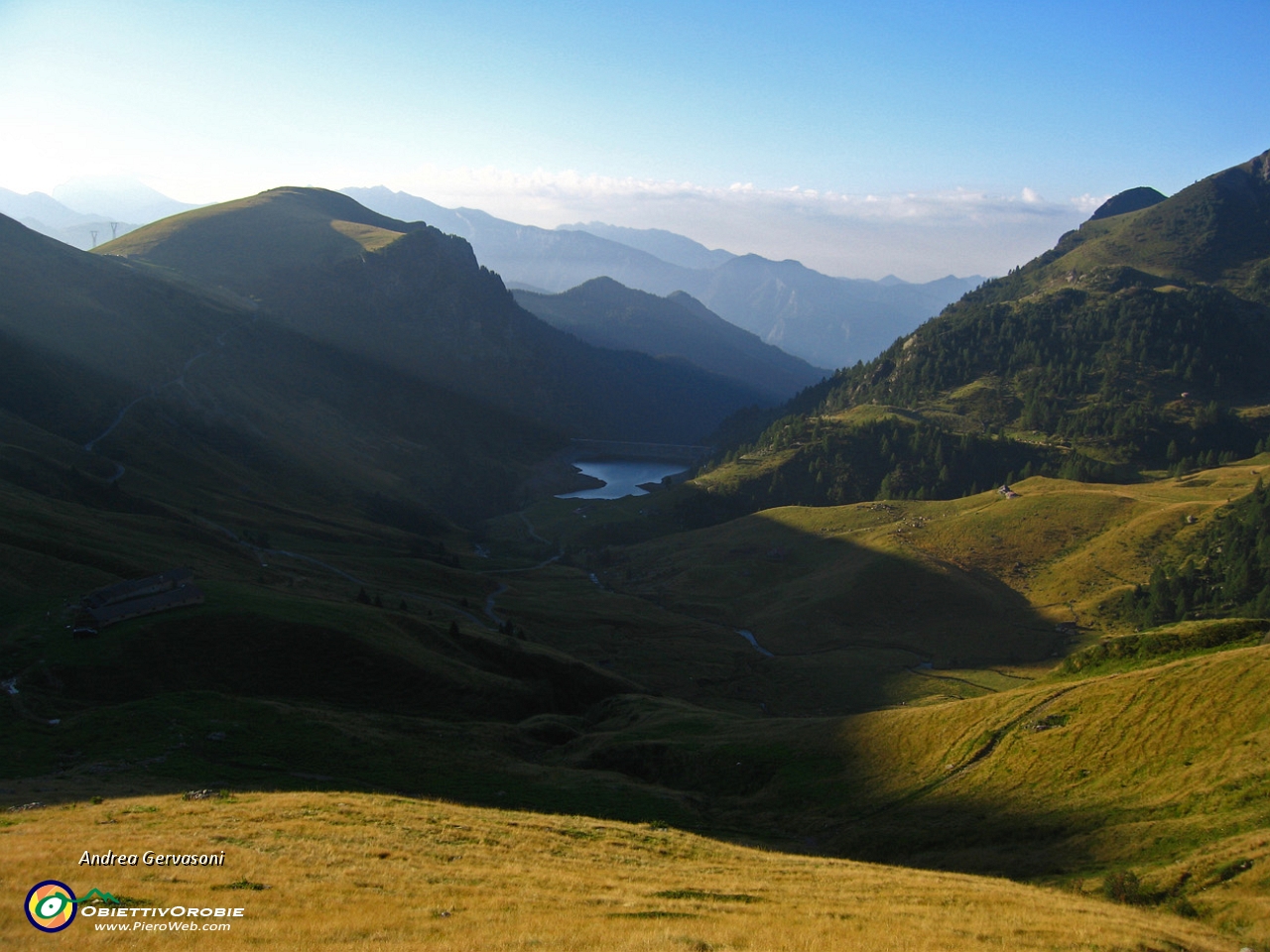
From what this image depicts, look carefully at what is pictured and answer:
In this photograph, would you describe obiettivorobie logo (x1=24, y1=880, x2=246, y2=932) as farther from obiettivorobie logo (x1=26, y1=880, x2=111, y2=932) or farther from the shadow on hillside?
the shadow on hillside

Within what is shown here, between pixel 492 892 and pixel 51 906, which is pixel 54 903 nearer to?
pixel 51 906

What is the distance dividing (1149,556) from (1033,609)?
28.1m

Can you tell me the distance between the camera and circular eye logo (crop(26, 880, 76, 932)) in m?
21.9

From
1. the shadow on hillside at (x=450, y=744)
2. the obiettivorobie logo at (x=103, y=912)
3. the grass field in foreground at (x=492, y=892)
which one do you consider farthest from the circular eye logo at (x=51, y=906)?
the shadow on hillside at (x=450, y=744)

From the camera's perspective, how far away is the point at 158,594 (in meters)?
86.1

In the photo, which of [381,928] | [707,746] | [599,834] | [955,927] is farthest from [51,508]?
[955,927]

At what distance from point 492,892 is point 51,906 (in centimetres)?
1274

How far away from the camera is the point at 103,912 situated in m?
23.1

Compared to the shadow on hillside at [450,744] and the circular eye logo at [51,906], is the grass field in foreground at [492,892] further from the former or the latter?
the shadow on hillside at [450,744]

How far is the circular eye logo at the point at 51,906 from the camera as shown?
21906 millimetres

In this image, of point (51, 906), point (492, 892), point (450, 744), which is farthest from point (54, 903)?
point (450, 744)

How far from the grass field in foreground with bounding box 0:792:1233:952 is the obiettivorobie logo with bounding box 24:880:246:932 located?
15.7 inches

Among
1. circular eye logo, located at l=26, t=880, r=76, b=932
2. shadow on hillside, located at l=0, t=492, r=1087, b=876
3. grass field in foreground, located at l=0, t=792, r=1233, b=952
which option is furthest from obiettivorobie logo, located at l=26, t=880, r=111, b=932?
shadow on hillside, located at l=0, t=492, r=1087, b=876

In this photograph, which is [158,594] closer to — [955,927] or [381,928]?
[381,928]
